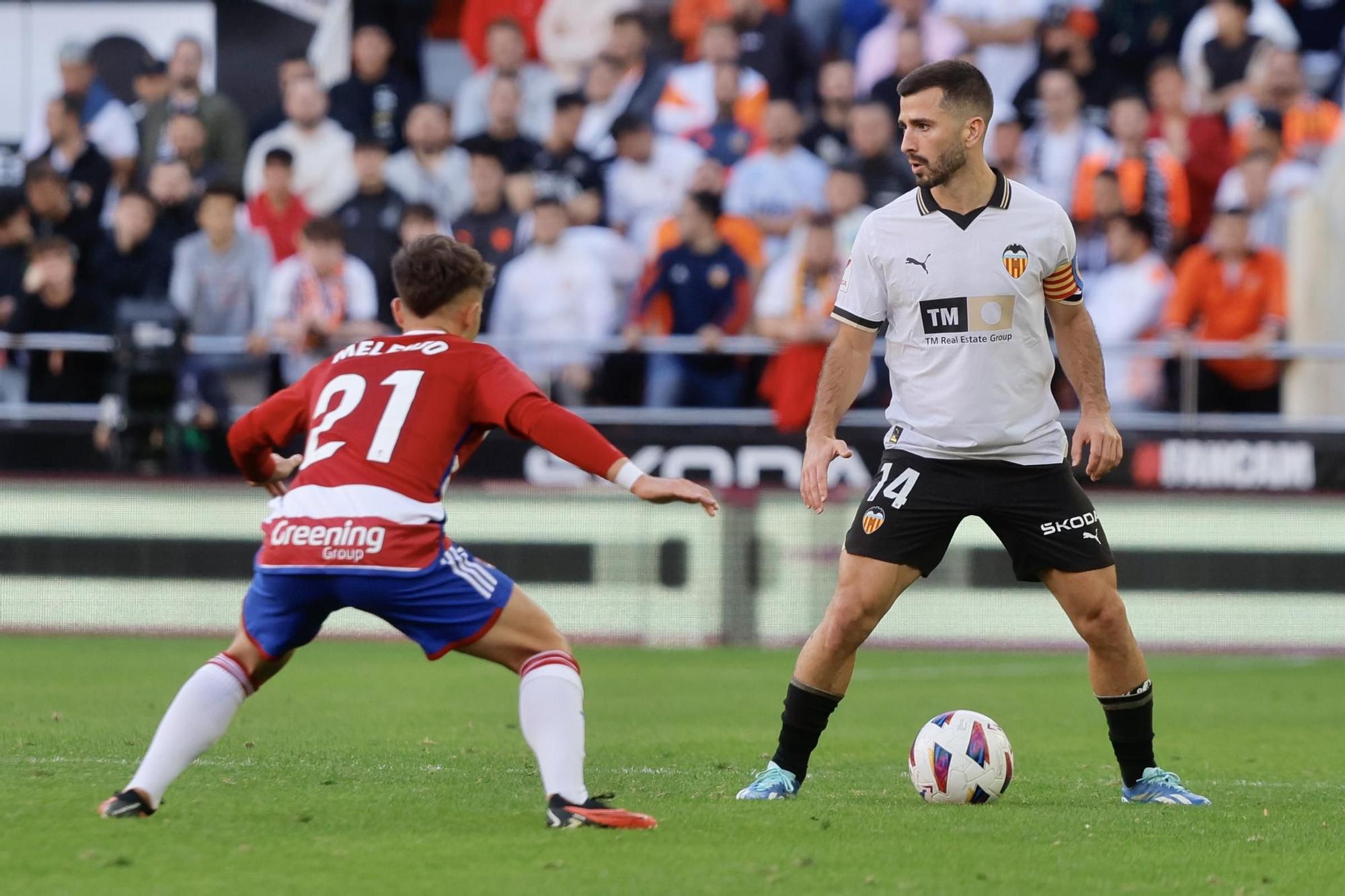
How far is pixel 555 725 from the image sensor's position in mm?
5617

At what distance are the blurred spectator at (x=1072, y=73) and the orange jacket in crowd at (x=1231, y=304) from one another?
2257mm

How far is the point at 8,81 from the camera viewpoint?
61.2ft

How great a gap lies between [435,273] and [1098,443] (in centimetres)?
238

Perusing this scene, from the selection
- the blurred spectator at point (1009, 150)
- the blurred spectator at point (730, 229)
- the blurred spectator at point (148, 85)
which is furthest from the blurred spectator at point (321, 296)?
the blurred spectator at point (1009, 150)

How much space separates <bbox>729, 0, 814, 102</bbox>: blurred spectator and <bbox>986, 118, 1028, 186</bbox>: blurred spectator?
206 centimetres

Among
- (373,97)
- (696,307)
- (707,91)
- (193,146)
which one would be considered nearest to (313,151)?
(373,97)

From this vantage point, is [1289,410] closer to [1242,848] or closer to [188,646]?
[188,646]

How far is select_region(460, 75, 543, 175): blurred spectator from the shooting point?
16672 millimetres

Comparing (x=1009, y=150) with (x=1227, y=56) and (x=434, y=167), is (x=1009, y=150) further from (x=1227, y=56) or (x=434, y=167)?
(x=434, y=167)

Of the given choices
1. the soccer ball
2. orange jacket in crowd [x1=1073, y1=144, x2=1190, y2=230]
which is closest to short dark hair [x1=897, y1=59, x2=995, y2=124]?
the soccer ball

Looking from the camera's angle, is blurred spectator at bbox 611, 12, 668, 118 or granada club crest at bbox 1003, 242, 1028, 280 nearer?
granada club crest at bbox 1003, 242, 1028, 280

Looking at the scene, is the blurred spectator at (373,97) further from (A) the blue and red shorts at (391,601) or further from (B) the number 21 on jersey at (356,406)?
(A) the blue and red shorts at (391,601)

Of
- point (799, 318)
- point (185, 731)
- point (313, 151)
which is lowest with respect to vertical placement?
point (185, 731)

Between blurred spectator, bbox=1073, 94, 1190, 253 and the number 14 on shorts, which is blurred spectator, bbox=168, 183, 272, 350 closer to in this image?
blurred spectator, bbox=1073, 94, 1190, 253
